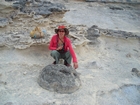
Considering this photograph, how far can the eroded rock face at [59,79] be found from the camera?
330 centimetres

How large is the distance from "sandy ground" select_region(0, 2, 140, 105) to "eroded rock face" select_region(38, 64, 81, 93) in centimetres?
9

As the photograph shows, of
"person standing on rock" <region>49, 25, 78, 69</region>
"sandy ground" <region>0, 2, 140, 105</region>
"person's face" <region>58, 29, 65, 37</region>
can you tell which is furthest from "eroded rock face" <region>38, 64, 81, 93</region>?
"person's face" <region>58, 29, 65, 37</region>

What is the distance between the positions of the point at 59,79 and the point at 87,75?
776mm

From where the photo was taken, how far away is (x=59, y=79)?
3354mm

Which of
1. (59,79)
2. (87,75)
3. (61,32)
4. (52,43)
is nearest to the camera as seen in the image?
(59,79)

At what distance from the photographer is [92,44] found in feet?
17.6

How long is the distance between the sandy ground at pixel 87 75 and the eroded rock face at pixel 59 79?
93 mm

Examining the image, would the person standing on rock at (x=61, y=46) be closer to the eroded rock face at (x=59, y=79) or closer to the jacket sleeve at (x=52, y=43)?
the jacket sleeve at (x=52, y=43)

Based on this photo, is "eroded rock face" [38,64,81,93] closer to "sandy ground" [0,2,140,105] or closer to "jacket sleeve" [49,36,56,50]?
"sandy ground" [0,2,140,105]

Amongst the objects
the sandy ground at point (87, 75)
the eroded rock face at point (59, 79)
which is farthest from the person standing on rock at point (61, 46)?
the sandy ground at point (87, 75)

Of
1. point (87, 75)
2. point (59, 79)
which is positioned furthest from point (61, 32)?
point (87, 75)

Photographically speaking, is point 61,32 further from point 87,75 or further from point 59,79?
point 87,75

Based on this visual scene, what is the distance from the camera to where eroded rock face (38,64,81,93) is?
Result: 3.30m

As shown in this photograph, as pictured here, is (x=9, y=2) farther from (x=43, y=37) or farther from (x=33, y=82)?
(x=33, y=82)
